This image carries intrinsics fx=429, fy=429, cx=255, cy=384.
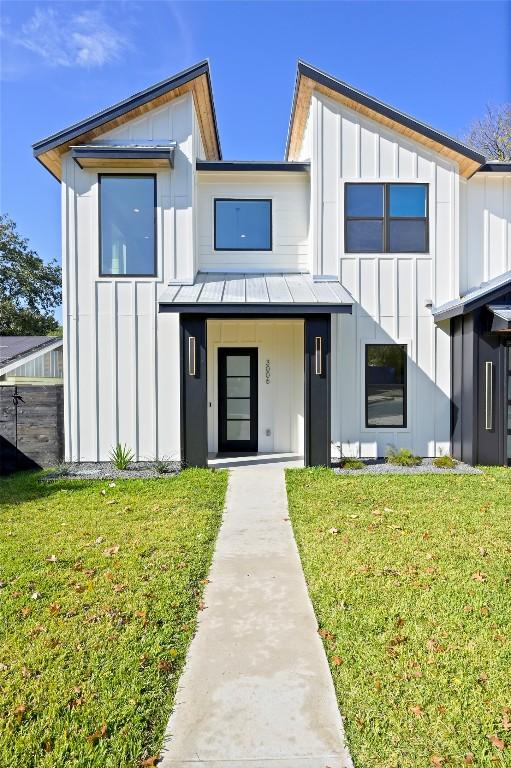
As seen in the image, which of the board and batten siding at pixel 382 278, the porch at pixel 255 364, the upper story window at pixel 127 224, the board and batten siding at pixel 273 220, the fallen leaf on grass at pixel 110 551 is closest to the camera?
the fallen leaf on grass at pixel 110 551

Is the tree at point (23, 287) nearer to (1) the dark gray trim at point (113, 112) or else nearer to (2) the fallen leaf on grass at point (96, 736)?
(1) the dark gray trim at point (113, 112)

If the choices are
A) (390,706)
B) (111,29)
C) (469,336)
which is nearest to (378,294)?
(469,336)

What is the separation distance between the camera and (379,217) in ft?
30.6

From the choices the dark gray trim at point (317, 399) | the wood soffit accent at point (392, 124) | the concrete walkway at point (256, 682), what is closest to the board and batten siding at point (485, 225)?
the wood soffit accent at point (392, 124)

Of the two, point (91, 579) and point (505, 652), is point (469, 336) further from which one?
point (91, 579)

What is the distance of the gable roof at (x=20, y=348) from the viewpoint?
9.63 meters

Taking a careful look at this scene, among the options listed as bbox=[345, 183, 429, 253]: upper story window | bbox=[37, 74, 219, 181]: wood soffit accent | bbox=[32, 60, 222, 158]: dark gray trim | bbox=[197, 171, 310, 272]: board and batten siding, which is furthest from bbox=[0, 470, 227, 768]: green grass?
bbox=[37, 74, 219, 181]: wood soffit accent

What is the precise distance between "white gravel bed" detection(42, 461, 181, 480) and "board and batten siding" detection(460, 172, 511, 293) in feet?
25.7

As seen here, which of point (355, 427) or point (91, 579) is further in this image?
point (355, 427)

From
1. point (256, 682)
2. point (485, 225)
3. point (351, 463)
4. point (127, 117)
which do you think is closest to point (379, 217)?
point (485, 225)

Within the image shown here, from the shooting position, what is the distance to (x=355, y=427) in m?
9.25

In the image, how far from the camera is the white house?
27.9 ft

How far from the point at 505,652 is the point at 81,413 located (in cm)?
811

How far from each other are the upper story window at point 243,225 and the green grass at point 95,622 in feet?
19.9
